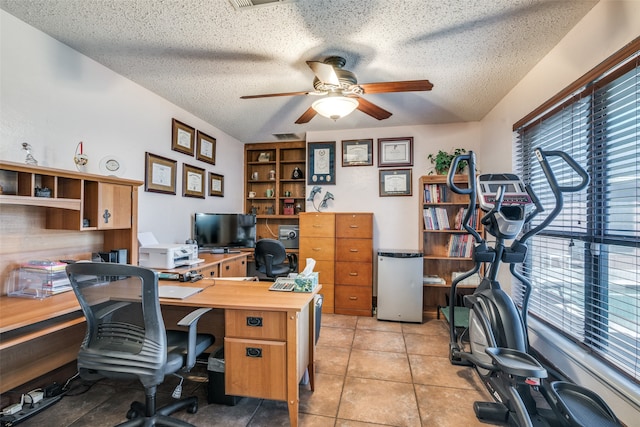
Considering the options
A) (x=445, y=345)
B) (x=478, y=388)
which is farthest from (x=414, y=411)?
(x=445, y=345)

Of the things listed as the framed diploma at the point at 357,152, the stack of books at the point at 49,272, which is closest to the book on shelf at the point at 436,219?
the framed diploma at the point at 357,152

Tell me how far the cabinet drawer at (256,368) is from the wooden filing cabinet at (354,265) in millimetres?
2161

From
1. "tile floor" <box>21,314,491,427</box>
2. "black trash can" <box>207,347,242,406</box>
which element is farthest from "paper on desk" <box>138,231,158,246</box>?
"black trash can" <box>207,347,242,406</box>

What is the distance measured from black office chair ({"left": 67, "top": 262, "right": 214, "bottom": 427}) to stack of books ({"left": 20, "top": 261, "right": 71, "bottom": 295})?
55 cm

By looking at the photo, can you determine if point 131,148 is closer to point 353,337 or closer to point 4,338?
point 4,338

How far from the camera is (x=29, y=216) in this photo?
190cm

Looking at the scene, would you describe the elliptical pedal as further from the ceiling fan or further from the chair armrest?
the ceiling fan

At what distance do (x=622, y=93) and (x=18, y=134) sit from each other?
366cm

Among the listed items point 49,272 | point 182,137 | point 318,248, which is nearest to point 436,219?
point 318,248

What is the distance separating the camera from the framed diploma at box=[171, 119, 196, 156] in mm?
3203

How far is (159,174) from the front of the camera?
3023 mm

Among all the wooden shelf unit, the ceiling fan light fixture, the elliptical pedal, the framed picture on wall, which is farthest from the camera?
the wooden shelf unit

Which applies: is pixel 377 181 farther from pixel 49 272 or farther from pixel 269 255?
pixel 49 272

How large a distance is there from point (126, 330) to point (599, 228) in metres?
2.75
